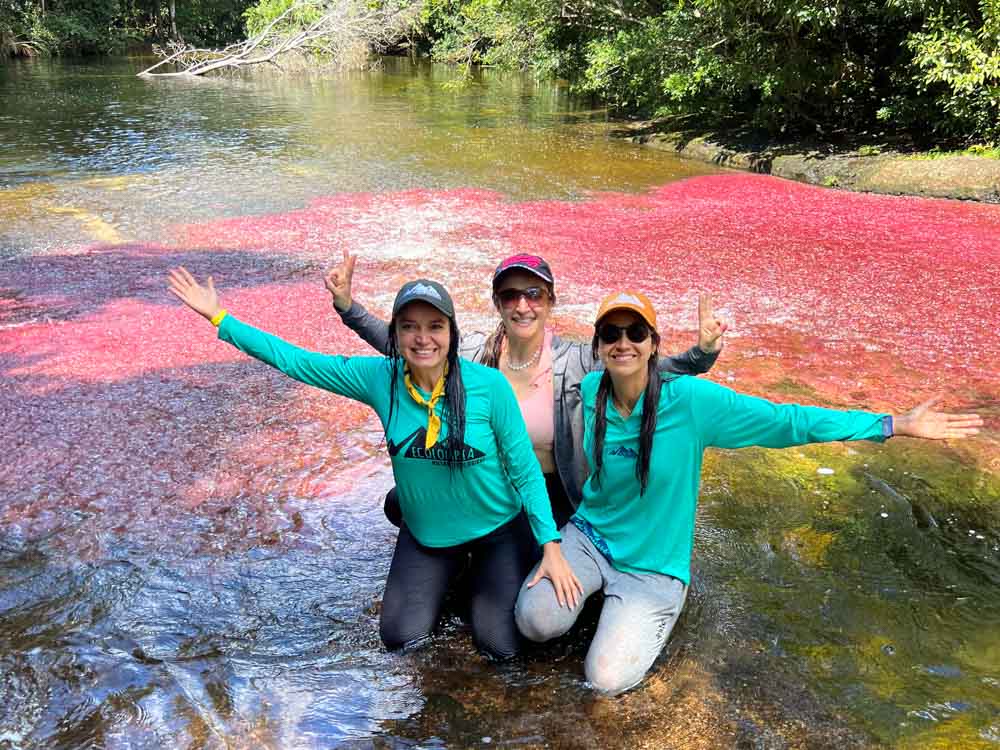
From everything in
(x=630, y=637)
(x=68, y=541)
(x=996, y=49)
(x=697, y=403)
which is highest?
(x=996, y=49)

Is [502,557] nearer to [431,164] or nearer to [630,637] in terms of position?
[630,637]

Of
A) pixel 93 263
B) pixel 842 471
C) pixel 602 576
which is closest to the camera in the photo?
pixel 602 576

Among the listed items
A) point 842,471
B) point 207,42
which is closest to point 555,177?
point 842,471

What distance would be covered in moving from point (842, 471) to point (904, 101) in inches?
560

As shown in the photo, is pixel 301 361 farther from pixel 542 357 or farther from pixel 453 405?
pixel 542 357

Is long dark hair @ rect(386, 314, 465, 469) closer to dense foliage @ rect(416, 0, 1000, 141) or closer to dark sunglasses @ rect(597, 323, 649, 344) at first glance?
dark sunglasses @ rect(597, 323, 649, 344)

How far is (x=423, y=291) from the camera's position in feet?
11.6

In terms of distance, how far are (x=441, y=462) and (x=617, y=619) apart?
94 cm

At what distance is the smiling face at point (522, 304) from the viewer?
3.92m

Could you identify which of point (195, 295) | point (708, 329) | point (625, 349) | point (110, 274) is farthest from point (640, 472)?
point (110, 274)

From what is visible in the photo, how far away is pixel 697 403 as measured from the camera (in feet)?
11.7

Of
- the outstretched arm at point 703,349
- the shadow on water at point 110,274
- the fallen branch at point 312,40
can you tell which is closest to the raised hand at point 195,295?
the outstretched arm at point 703,349

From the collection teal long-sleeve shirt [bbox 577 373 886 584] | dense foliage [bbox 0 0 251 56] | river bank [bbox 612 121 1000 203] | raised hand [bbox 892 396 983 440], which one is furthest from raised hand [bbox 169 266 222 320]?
dense foliage [bbox 0 0 251 56]

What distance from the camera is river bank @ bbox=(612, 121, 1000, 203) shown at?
1424 cm
